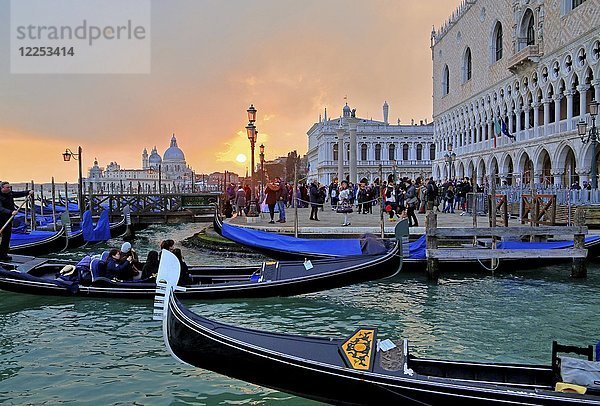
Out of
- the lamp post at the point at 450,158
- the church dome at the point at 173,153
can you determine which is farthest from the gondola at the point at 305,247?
the church dome at the point at 173,153

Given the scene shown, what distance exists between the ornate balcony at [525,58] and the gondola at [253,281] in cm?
1667

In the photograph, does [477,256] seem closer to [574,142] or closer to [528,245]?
[528,245]

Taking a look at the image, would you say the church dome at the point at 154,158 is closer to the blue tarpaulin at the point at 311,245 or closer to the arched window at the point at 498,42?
the arched window at the point at 498,42

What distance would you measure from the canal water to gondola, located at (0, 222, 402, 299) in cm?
22

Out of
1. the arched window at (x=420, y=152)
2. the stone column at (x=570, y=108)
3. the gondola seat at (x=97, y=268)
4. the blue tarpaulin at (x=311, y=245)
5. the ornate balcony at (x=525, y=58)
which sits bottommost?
the gondola seat at (x=97, y=268)

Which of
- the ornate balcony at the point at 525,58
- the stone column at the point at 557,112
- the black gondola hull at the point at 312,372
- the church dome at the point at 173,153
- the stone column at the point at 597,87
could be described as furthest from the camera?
the church dome at the point at 173,153

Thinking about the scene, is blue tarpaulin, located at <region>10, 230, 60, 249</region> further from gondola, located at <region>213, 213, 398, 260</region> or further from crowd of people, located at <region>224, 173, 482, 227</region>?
gondola, located at <region>213, 213, 398, 260</region>

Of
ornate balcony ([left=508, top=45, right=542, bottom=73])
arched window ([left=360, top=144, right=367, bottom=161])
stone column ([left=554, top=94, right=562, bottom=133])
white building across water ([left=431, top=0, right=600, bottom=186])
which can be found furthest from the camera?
arched window ([left=360, top=144, right=367, bottom=161])

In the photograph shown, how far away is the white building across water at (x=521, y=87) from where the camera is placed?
1802cm

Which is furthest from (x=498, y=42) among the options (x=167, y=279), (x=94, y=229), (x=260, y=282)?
(x=167, y=279)

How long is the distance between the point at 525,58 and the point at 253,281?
A: 1789 centimetres

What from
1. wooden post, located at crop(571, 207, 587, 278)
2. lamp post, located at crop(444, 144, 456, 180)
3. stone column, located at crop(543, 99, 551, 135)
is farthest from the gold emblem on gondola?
lamp post, located at crop(444, 144, 456, 180)

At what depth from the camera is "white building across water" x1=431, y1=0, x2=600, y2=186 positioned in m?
18.0

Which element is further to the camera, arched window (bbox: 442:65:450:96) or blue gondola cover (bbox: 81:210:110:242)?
arched window (bbox: 442:65:450:96)
